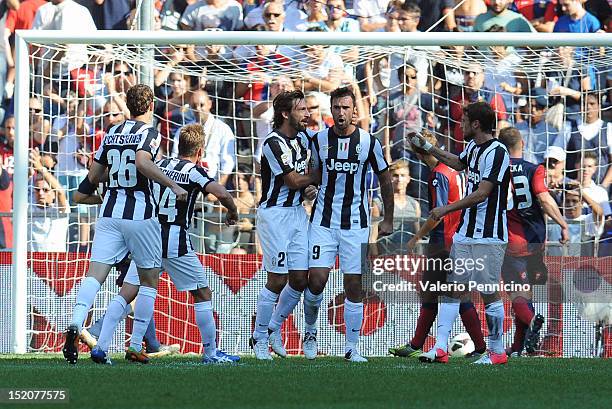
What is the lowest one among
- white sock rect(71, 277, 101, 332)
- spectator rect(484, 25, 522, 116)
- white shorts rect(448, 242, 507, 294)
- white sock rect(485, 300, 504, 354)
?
white sock rect(485, 300, 504, 354)

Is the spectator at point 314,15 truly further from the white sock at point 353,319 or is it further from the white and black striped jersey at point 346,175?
the white sock at point 353,319

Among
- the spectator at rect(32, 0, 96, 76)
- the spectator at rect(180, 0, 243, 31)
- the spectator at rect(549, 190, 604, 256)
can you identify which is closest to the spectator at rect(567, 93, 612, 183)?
the spectator at rect(549, 190, 604, 256)

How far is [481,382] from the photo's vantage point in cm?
764

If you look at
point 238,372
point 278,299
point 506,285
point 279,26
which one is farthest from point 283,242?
point 279,26

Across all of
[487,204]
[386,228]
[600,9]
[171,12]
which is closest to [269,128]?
[171,12]

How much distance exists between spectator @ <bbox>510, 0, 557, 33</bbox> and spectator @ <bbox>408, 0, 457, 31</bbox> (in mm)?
877

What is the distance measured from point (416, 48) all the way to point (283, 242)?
3623 mm

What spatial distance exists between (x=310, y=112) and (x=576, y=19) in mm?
5093

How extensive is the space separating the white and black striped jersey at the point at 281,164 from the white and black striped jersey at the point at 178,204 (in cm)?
64

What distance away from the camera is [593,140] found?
533 inches

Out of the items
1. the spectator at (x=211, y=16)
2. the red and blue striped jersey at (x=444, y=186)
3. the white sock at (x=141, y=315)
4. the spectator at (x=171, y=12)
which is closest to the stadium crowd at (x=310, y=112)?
the red and blue striped jersey at (x=444, y=186)

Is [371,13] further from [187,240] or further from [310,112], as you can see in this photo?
[187,240]

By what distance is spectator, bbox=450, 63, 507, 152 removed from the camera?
1302cm

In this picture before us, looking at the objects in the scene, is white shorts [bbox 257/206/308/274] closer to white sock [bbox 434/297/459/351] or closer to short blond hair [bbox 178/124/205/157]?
short blond hair [bbox 178/124/205/157]
